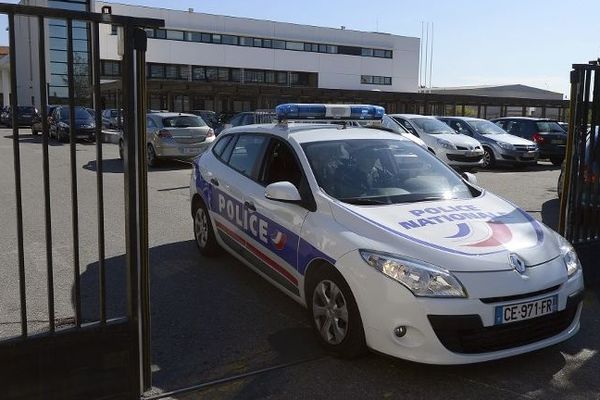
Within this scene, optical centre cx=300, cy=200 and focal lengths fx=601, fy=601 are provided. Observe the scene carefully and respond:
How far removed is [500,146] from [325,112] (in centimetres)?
1138

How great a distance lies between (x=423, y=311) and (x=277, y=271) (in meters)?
1.50

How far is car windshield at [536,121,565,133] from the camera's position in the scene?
1850 centimetres

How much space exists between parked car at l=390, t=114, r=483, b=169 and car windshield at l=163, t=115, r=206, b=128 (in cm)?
580

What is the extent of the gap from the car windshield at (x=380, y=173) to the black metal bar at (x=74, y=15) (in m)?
1.89

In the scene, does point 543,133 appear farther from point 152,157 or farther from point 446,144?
point 152,157

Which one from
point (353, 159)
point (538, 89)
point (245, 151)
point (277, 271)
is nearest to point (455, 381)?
point (277, 271)

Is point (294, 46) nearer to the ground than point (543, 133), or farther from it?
farther from it

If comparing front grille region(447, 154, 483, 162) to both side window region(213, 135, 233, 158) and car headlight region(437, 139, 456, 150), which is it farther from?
side window region(213, 135, 233, 158)

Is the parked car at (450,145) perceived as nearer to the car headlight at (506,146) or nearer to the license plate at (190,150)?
the car headlight at (506,146)

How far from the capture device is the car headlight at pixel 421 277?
11.4 ft

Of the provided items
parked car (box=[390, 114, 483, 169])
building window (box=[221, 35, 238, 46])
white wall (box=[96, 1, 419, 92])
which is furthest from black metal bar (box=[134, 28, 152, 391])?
building window (box=[221, 35, 238, 46])

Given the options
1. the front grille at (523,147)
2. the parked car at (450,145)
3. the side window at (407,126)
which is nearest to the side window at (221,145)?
the parked car at (450,145)

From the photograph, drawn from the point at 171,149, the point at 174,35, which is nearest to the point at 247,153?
the point at 171,149

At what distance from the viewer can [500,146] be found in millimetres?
16531
